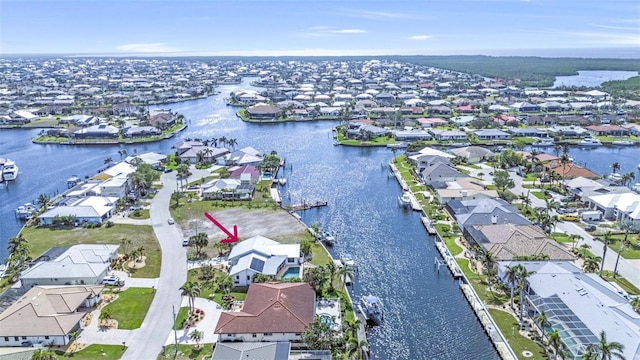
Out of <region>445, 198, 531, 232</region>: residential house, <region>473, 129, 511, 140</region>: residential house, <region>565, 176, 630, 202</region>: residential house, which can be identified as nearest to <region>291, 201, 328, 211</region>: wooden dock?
<region>445, 198, 531, 232</region>: residential house

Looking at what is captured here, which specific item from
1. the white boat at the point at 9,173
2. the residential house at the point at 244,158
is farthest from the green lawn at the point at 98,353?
the white boat at the point at 9,173

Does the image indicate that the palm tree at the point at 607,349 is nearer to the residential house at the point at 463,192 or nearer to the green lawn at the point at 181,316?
the green lawn at the point at 181,316

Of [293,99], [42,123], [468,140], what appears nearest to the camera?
[468,140]

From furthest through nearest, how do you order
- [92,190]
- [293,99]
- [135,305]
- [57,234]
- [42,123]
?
[293,99], [42,123], [92,190], [57,234], [135,305]

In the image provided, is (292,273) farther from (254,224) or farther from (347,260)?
(254,224)

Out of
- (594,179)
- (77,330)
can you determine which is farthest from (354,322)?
(594,179)

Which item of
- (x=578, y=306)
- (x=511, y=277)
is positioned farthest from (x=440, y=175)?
(x=578, y=306)

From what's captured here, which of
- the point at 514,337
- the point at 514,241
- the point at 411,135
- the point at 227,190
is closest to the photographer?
the point at 514,337

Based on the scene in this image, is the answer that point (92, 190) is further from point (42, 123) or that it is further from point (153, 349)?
point (42, 123)
